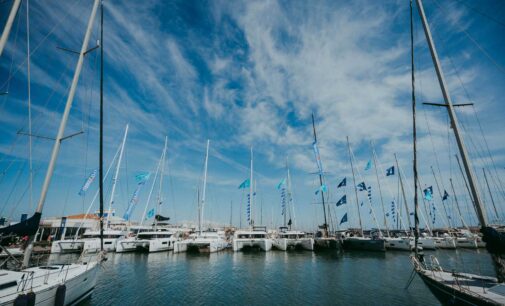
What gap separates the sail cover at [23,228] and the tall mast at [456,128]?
22665mm

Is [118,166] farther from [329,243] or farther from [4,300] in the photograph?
[329,243]

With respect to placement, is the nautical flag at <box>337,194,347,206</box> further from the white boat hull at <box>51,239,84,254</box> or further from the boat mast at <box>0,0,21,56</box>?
the white boat hull at <box>51,239,84,254</box>

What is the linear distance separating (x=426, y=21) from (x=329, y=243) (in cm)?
4167

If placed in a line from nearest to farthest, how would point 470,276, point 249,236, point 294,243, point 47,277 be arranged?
point 47,277, point 470,276, point 294,243, point 249,236

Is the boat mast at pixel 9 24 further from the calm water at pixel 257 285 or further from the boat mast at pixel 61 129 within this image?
the calm water at pixel 257 285

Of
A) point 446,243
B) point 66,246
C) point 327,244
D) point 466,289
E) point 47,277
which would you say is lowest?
point 446,243

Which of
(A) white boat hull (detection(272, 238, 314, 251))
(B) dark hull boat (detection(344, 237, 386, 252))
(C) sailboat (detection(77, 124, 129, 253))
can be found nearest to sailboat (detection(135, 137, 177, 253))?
(C) sailboat (detection(77, 124, 129, 253))

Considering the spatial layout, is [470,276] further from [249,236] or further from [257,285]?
[249,236]

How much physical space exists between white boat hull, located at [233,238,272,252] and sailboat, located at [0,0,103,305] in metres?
31.6

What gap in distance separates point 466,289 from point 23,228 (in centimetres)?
2306

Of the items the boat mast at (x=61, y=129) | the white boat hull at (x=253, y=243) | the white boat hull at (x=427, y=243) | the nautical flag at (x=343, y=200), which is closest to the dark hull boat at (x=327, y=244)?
the nautical flag at (x=343, y=200)

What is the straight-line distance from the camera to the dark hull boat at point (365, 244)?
44.4 metres

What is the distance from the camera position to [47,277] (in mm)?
12203

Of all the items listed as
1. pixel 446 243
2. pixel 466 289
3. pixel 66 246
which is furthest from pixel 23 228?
pixel 446 243
